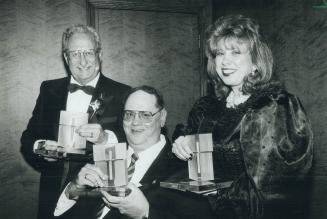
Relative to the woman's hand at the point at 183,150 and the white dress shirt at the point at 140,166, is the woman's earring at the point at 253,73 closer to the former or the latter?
the woman's hand at the point at 183,150

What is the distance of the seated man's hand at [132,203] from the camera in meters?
1.76

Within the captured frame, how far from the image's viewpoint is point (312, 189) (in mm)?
2105

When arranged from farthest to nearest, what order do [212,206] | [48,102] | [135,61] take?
Result: [135,61]
[48,102]
[212,206]

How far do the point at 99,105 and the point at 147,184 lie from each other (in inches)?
31.0

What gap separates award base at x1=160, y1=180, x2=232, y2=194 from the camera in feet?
5.56

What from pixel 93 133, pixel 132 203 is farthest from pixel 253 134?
pixel 93 133

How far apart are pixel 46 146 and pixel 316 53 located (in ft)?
5.97

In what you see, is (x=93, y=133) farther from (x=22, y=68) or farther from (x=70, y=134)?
(x=22, y=68)

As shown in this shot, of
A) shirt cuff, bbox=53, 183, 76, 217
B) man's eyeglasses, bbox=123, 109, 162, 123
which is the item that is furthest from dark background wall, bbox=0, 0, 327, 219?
man's eyeglasses, bbox=123, 109, 162, 123

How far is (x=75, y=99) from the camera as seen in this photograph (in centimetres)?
279

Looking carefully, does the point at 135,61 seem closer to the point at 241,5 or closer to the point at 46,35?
the point at 46,35

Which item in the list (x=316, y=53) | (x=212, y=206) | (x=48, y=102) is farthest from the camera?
(x=48, y=102)

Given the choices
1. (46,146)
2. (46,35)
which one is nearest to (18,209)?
(46,146)

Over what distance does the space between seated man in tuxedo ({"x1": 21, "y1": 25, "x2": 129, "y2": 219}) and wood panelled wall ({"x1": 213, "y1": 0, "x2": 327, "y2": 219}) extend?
116 centimetres
